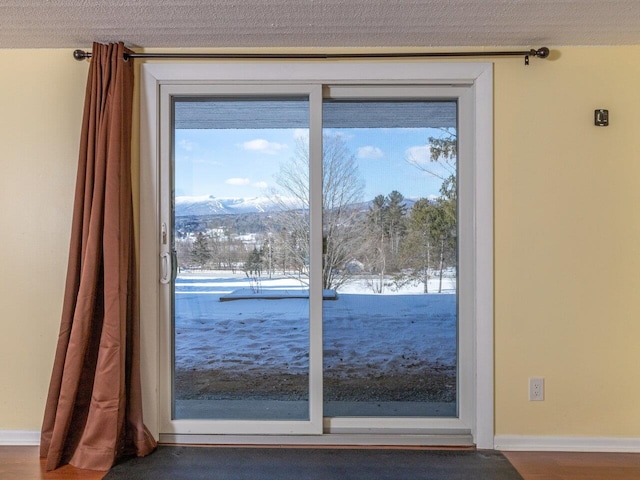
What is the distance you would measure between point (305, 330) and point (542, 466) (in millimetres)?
1383

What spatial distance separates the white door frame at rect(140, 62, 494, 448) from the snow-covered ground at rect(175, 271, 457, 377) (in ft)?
0.52

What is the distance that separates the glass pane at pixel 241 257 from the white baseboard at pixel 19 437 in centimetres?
78

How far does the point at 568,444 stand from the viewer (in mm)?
2514

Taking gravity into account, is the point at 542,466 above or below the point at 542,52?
below

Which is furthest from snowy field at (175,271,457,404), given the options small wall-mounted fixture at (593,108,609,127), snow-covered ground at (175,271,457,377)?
small wall-mounted fixture at (593,108,609,127)

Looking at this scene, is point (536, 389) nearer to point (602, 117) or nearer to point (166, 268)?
point (602, 117)

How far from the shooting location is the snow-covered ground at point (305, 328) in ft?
8.64

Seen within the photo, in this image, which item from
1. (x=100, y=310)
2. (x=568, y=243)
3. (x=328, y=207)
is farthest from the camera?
(x=328, y=207)

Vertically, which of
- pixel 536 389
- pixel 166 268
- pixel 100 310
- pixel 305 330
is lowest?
pixel 536 389

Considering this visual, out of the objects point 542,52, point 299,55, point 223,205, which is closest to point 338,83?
point 299,55

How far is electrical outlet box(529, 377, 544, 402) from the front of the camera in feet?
8.27

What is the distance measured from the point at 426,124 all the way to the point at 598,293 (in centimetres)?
130

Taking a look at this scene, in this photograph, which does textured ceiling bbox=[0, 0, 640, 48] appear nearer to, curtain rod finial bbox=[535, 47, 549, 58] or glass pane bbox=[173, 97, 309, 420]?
curtain rod finial bbox=[535, 47, 549, 58]

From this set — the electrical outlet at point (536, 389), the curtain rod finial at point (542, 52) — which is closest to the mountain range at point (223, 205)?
the curtain rod finial at point (542, 52)
